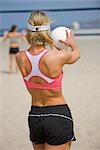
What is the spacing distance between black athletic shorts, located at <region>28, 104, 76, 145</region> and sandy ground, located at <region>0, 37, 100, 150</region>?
1.64 metres

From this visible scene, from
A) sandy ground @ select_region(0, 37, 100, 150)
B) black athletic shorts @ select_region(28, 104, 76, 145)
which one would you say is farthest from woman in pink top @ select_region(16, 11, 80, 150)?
sandy ground @ select_region(0, 37, 100, 150)

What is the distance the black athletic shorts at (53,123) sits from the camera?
9.70 feet

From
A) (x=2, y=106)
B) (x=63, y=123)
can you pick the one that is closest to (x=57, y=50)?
(x=63, y=123)

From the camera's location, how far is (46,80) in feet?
9.67

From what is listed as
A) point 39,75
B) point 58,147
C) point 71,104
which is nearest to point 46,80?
point 39,75

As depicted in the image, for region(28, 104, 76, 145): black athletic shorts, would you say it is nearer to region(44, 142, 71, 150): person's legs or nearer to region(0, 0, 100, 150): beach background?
region(44, 142, 71, 150): person's legs

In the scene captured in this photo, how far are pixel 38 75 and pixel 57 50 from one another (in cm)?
21

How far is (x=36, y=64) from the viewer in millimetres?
2922

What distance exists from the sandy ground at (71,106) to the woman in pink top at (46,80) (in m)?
1.65

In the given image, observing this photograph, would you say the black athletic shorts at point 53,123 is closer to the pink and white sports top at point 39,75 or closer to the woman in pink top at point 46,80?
the woman in pink top at point 46,80

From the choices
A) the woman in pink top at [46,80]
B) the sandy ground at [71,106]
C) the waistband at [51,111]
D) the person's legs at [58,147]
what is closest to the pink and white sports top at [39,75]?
the woman in pink top at [46,80]

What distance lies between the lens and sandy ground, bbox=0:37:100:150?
485 cm

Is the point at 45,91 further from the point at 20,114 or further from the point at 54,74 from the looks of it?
the point at 20,114

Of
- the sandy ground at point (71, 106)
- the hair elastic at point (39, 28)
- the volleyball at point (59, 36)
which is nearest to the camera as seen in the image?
the hair elastic at point (39, 28)
